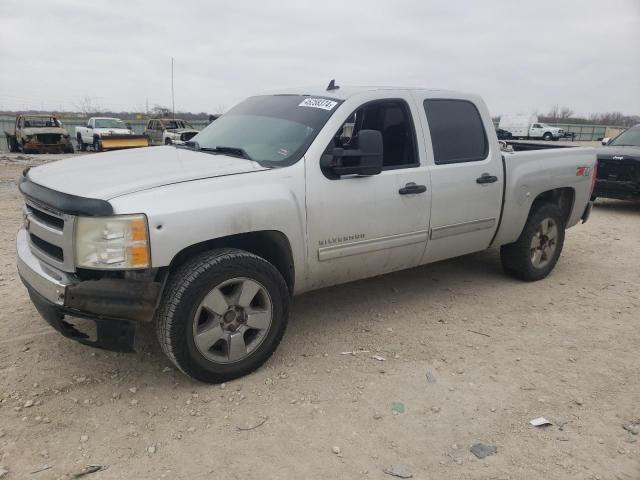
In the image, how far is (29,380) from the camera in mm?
3084

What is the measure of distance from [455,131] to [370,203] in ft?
4.10

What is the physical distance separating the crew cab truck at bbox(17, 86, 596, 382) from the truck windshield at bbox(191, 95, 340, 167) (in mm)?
15

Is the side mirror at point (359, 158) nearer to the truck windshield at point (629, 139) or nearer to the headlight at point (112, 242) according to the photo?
the headlight at point (112, 242)

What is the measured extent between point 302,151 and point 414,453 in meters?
1.97

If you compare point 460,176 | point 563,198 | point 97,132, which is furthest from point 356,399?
point 97,132

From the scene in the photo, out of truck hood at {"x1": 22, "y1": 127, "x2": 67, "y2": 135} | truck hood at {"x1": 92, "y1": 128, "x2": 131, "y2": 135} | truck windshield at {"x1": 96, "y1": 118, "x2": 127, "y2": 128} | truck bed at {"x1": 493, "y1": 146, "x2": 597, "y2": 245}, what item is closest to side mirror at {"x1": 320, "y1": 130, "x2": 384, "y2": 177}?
truck bed at {"x1": 493, "y1": 146, "x2": 597, "y2": 245}

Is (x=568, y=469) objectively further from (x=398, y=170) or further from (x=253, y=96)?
(x=253, y=96)

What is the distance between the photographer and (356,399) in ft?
9.95

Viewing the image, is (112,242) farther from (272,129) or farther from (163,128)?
(163,128)

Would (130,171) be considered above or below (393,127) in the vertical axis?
below

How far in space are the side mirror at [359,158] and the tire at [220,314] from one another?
2.66 feet

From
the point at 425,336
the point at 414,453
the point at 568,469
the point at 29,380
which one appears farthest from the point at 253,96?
the point at 568,469

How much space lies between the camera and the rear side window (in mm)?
4152

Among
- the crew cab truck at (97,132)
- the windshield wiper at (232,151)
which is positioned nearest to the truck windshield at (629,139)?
the windshield wiper at (232,151)
